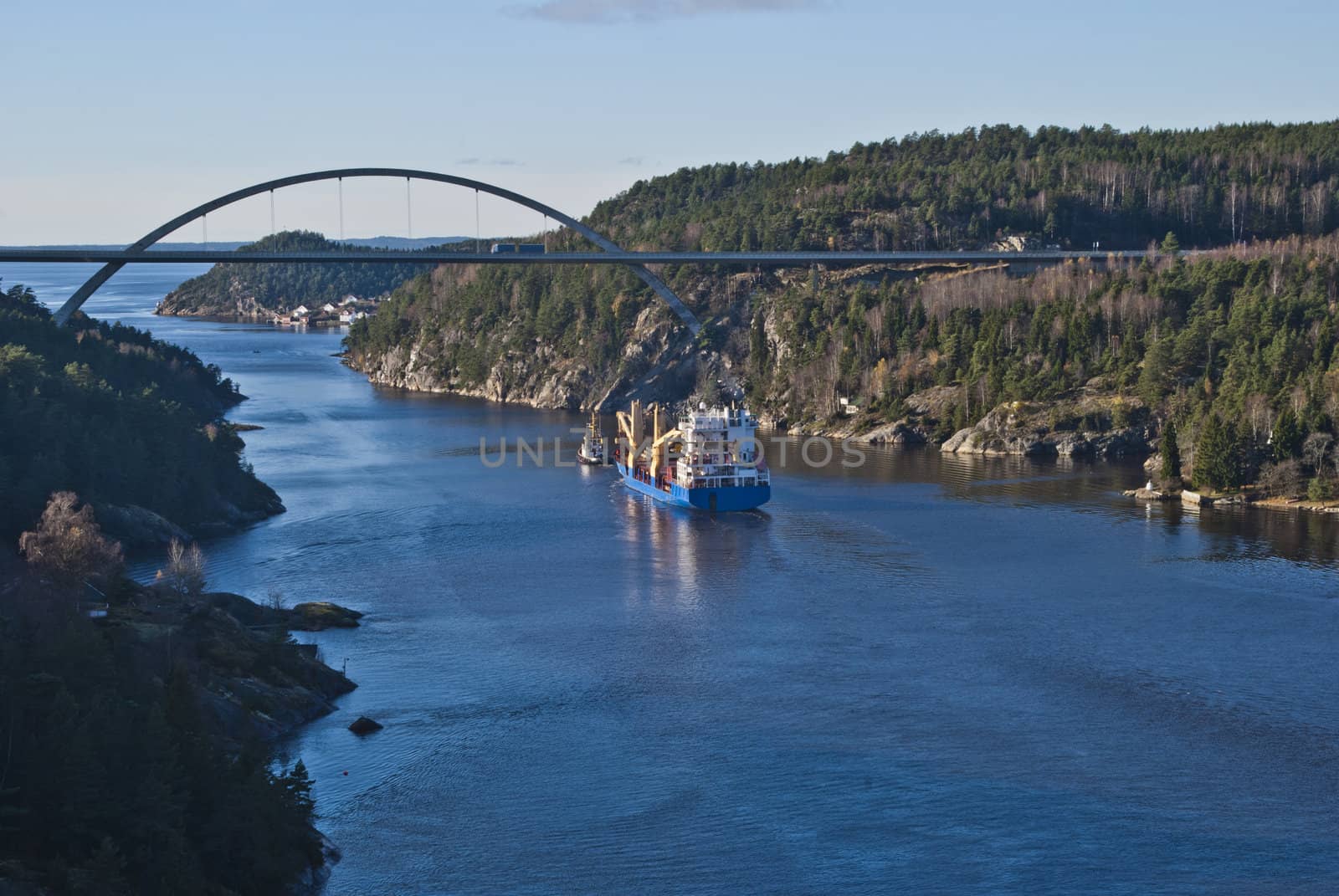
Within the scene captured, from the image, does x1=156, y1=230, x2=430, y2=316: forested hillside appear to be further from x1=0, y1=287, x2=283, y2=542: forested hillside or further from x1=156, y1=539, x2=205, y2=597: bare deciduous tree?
x1=156, y1=539, x2=205, y2=597: bare deciduous tree

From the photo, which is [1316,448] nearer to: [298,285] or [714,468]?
[714,468]

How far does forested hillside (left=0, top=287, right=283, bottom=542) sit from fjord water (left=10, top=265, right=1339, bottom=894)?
2.43m

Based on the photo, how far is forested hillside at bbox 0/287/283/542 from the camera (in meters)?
40.5

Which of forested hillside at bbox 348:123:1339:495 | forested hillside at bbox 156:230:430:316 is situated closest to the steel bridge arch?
forested hillside at bbox 348:123:1339:495

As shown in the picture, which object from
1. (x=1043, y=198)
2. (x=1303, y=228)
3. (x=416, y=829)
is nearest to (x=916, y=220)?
(x=1043, y=198)

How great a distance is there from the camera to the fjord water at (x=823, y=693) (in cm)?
2280

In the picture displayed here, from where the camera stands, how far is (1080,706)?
29.0 metres

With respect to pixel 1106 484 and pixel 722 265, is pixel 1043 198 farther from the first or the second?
pixel 1106 484

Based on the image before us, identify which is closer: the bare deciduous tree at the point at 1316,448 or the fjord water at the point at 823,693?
the fjord water at the point at 823,693

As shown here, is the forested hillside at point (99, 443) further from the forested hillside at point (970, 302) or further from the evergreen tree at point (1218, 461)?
the forested hillside at point (970, 302)

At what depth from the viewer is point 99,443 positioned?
4512 centimetres

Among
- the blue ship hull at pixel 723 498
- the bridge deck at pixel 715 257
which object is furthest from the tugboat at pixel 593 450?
the bridge deck at pixel 715 257

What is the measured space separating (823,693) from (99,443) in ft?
82.5

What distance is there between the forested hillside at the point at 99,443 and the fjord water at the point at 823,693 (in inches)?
95.7
